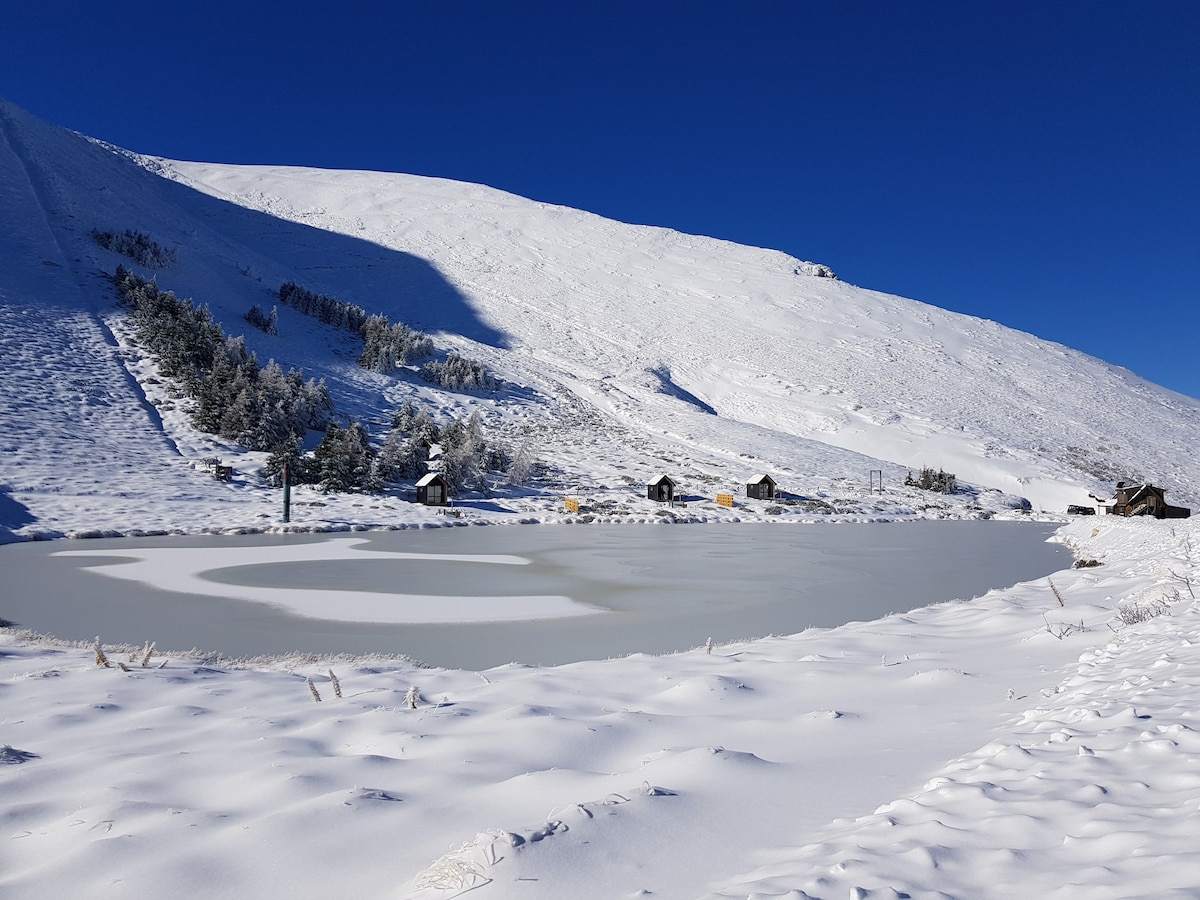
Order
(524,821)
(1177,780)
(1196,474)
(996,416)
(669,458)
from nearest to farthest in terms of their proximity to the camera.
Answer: (1177,780)
(524,821)
(669,458)
(1196,474)
(996,416)

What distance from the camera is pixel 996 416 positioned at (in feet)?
195

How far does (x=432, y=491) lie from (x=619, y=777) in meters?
28.9

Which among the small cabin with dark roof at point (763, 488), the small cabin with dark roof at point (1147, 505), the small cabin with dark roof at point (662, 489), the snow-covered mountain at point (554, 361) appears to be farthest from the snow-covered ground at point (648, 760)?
the small cabin with dark roof at point (662, 489)

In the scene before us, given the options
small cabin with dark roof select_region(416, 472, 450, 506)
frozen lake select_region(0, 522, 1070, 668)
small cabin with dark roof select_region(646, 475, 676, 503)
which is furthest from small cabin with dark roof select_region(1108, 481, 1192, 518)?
small cabin with dark roof select_region(416, 472, 450, 506)

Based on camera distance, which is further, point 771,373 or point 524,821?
point 771,373

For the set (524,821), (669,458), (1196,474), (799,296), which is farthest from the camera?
(799,296)

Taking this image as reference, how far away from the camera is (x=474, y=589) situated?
13453mm

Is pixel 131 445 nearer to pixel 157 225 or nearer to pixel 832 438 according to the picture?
pixel 157 225

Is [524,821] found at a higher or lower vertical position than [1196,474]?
lower

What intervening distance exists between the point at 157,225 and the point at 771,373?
54.9 metres

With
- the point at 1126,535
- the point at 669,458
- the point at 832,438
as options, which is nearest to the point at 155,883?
the point at 1126,535

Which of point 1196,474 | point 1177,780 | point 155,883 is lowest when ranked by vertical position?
point 155,883

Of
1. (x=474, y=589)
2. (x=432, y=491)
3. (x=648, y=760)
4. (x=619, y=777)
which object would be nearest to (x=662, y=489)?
(x=432, y=491)

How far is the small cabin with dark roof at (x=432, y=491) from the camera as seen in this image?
3173cm
